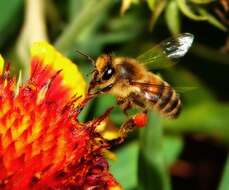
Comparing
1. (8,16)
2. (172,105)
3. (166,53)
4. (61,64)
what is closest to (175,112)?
(172,105)

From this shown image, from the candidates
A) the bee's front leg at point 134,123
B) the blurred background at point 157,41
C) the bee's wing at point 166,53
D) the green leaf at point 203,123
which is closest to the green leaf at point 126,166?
the blurred background at point 157,41

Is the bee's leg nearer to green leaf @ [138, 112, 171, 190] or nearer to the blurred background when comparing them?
green leaf @ [138, 112, 171, 190]

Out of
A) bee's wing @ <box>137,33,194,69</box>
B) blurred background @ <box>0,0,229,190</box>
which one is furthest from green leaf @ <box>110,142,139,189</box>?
bee's wing @ <box>137,33,194,69</box>

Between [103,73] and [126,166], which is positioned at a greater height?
[103,73]

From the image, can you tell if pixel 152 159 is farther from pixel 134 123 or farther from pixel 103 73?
pixel 103 73

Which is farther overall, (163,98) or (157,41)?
(157,41)

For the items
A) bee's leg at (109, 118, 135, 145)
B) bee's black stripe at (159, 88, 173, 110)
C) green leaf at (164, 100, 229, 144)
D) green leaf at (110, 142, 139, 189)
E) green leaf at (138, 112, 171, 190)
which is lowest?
green leaf at (164, 100, 229, 144)

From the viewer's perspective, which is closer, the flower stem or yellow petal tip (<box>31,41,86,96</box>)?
yellow petal tip (<box>31,41,86,96</box>)
